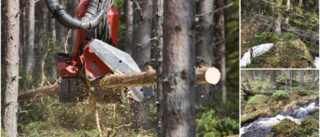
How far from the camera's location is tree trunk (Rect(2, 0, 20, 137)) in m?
8.78

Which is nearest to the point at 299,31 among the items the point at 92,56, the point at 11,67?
the point at 92,56

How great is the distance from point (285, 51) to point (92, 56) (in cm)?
361

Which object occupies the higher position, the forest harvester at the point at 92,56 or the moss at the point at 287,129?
the forest harvester at the point at 92,56

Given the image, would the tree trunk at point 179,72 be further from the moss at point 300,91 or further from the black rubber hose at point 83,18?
the moss at point 300,91

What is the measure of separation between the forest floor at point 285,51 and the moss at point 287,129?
1.20 meters

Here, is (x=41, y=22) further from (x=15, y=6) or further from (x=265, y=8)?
(x=265, y=8)

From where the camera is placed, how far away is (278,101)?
8.14 metres

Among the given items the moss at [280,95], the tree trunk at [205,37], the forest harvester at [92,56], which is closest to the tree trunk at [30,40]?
the tree trunk at [205,37]

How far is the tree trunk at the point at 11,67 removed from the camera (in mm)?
8781

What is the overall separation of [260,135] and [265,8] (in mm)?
2535

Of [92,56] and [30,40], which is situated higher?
[30,40]

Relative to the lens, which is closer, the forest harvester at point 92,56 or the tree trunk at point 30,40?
the forest harvester at point 92,56

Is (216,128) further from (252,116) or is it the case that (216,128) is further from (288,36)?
(288,36)

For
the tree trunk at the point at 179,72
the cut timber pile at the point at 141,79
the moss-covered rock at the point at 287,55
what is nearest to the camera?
the tree trunk at the point at 179,72
